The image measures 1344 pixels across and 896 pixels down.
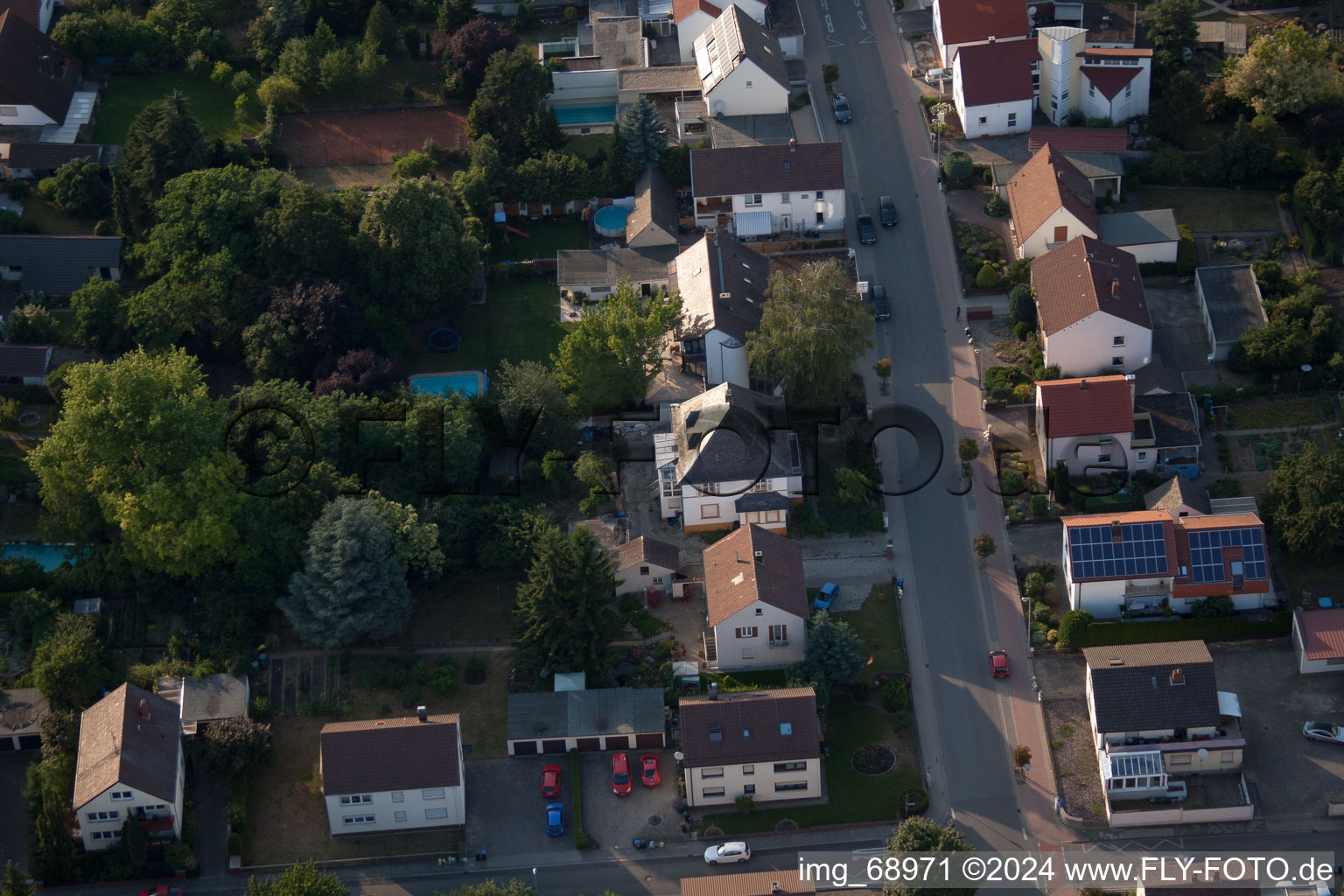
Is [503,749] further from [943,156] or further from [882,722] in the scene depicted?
[943,156]

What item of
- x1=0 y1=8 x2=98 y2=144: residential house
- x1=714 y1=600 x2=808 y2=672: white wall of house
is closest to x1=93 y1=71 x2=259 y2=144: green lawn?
x1=0 y1=8 x2=98 y2=144: residential house

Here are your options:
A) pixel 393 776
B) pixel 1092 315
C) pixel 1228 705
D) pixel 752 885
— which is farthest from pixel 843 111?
pixel 752 885

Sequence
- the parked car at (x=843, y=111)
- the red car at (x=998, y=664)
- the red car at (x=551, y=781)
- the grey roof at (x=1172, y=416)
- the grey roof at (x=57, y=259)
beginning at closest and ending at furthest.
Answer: the red car at (x=551, y=781)
the red car at (x=998, y=664)
the grey roof at (x=1172, y=416)
the grey roof at (x=57, y=259)
the parked car at (x=843, y=111)

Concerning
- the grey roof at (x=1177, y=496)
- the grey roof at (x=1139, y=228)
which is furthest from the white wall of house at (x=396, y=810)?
the grey roof at (x=1139, y=228)

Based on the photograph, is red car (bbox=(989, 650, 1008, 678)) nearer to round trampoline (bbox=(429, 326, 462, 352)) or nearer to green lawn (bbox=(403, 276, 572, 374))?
green lawn (bbox=(403, 276, 572, 374))

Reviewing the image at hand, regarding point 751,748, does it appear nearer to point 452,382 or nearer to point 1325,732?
point 1325,732

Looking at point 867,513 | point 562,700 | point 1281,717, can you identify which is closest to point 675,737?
point 562,700

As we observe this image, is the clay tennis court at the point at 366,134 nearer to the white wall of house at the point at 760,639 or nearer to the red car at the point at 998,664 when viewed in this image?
the white wall of house at the point at 760,639
